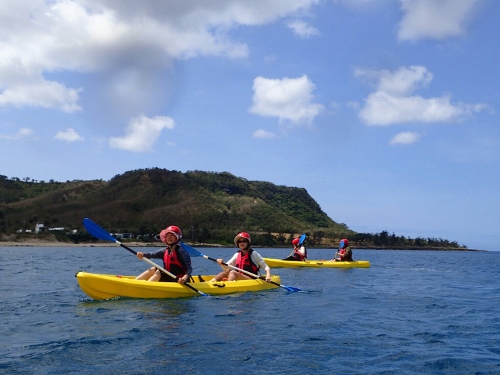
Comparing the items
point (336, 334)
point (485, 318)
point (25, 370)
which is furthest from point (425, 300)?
point (25, 370)

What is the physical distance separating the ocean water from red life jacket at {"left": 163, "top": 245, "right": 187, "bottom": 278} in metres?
0.95

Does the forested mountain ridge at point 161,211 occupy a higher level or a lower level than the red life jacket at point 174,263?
higher

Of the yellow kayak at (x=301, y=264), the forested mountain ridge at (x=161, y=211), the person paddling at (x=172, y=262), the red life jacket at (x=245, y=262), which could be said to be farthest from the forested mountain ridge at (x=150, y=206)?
the person paddling at (x=172, y=262)

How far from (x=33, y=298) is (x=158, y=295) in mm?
2998

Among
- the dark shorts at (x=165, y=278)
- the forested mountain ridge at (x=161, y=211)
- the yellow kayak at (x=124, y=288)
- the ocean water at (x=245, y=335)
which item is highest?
the forested mountain ridge at (x=161, y=211)

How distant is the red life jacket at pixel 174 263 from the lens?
476 inches

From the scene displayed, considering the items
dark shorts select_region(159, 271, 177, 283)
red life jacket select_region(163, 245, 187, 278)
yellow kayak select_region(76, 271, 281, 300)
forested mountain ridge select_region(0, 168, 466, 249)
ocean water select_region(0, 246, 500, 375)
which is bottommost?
ocean water select_region(0, 246, 500, 375)

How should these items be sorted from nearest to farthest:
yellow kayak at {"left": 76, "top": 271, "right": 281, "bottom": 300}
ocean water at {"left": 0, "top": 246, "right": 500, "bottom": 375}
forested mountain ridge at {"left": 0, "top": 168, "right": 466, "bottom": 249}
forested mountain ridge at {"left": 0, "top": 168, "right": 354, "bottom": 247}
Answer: ocean water at {"left": 0, "top": 246, "right": 500, "bottom": 375} → yellow kayak at {"left": 76, "top": 271, "right": 281, "bottom": 300} → forested mountain ridge at {"left": 0, "top": 168, "right": 466, "bottom": 249} → forested mountain ridge at {"left": 0, "top": 168, "right": 354, "bottom": 247}

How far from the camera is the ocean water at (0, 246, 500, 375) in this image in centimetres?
620

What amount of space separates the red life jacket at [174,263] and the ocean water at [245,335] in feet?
3.12

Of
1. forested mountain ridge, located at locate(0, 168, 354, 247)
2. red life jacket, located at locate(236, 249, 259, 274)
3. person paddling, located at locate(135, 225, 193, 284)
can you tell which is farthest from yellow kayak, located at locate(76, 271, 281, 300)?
forested mountain ridge, located at locate(0, 168, 354, 247)

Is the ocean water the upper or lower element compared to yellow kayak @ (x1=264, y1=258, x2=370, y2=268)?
lower

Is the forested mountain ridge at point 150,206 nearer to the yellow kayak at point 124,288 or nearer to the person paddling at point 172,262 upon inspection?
the person paddling at point 172,262

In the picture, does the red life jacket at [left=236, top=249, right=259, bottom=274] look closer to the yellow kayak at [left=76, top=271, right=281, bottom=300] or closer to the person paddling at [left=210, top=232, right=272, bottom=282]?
the person paddling at [left=210, top=232, right=272, bottom=282]
